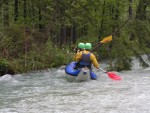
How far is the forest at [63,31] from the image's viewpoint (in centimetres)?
1697

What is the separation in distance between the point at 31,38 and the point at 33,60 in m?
1.43

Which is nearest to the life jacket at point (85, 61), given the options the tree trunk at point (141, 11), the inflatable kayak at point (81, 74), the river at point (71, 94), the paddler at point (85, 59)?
the paddler at point (85, 59)

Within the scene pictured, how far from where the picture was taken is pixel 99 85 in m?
13.0

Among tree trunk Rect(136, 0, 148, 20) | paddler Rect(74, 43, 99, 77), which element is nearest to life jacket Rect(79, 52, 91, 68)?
paddler Rect(74, 43, 99, 77)

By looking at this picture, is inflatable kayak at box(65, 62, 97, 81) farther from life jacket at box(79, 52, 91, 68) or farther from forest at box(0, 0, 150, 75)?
forest at box(0, 0, 150, 75)

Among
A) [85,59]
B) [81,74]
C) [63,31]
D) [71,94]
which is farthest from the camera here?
[63,31]

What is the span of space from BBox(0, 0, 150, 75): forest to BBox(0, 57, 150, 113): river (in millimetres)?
1626

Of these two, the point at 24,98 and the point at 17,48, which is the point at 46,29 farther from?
the point at 24,98

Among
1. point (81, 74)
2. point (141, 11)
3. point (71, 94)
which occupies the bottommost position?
point (71, 94)

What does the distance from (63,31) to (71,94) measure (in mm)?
14935

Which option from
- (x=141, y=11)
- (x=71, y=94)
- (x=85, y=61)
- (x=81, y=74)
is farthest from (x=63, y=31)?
(x=71, y=94)

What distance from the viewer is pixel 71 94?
1125 centimetres

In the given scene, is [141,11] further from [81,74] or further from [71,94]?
[71,94]

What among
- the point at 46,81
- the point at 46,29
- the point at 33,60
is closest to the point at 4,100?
the point at 46,81
